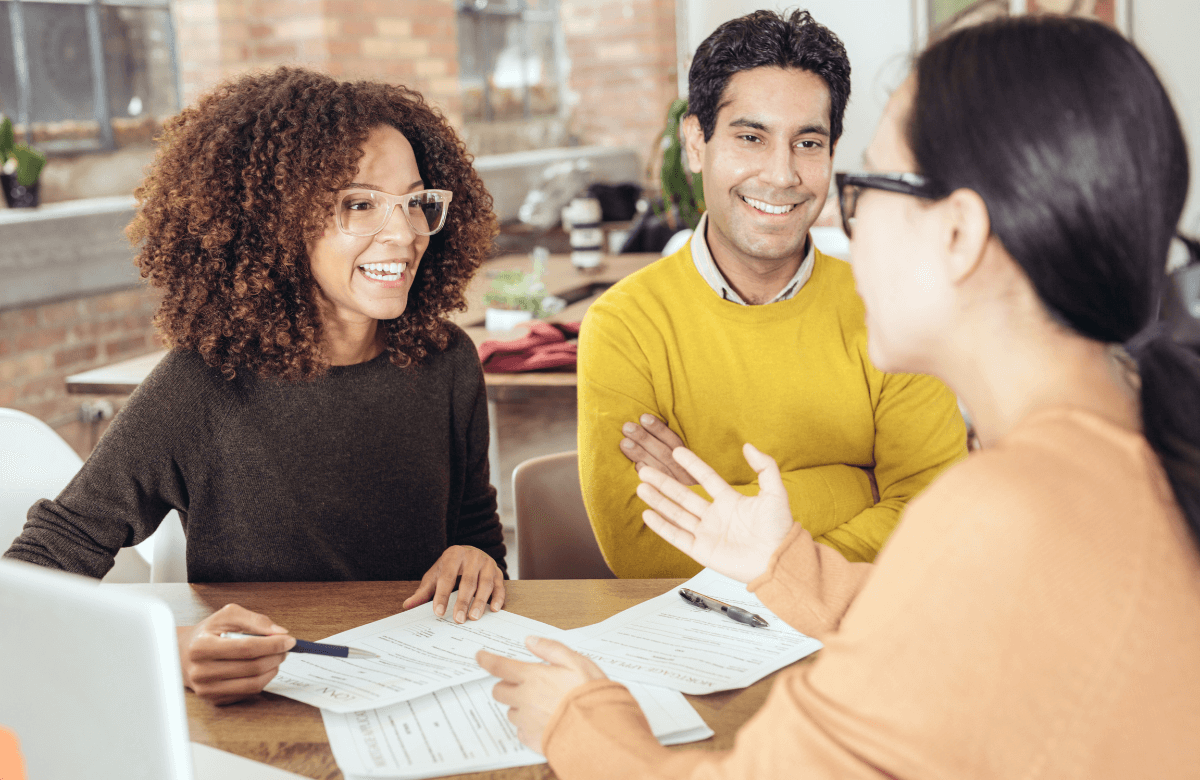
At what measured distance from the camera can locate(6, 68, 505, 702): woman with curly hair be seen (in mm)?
1444

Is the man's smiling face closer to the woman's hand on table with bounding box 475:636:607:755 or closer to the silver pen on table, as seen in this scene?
the silver pen on table

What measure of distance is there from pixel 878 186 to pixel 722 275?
1.07 m

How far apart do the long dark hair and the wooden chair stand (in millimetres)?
1173

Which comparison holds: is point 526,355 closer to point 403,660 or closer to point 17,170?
point 403,660

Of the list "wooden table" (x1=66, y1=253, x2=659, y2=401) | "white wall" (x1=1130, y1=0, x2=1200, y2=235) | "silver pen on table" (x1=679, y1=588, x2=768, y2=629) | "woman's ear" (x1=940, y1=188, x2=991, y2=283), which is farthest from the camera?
"white wall" (x1=1130, y1=0, x2=1200, y2=235)

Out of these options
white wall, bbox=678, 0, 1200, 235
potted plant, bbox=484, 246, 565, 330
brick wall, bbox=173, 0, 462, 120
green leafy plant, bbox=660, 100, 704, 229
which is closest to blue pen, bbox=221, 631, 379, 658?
potted plant, bbox=484, 246, 565, 330

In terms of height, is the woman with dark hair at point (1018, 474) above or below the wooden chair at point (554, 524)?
above

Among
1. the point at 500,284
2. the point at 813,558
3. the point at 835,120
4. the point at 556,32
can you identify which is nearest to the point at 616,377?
the point at 835,120

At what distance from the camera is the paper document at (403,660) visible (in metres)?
1.04

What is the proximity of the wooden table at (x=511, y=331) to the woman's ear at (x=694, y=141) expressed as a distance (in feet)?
1.72

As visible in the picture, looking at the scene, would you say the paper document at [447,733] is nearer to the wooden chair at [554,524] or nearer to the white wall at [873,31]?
the wooden chair at [554,524]

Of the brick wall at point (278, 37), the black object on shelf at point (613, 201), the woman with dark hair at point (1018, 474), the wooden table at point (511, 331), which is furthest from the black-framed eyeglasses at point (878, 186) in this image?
the black object on shelf at point (613, 201)

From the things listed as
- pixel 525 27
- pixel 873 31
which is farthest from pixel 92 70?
pixel 525 27

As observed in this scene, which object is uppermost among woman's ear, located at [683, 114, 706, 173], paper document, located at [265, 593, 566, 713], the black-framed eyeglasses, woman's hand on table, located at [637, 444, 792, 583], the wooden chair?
woman's ear, located at [683, 114, 706, 173]
